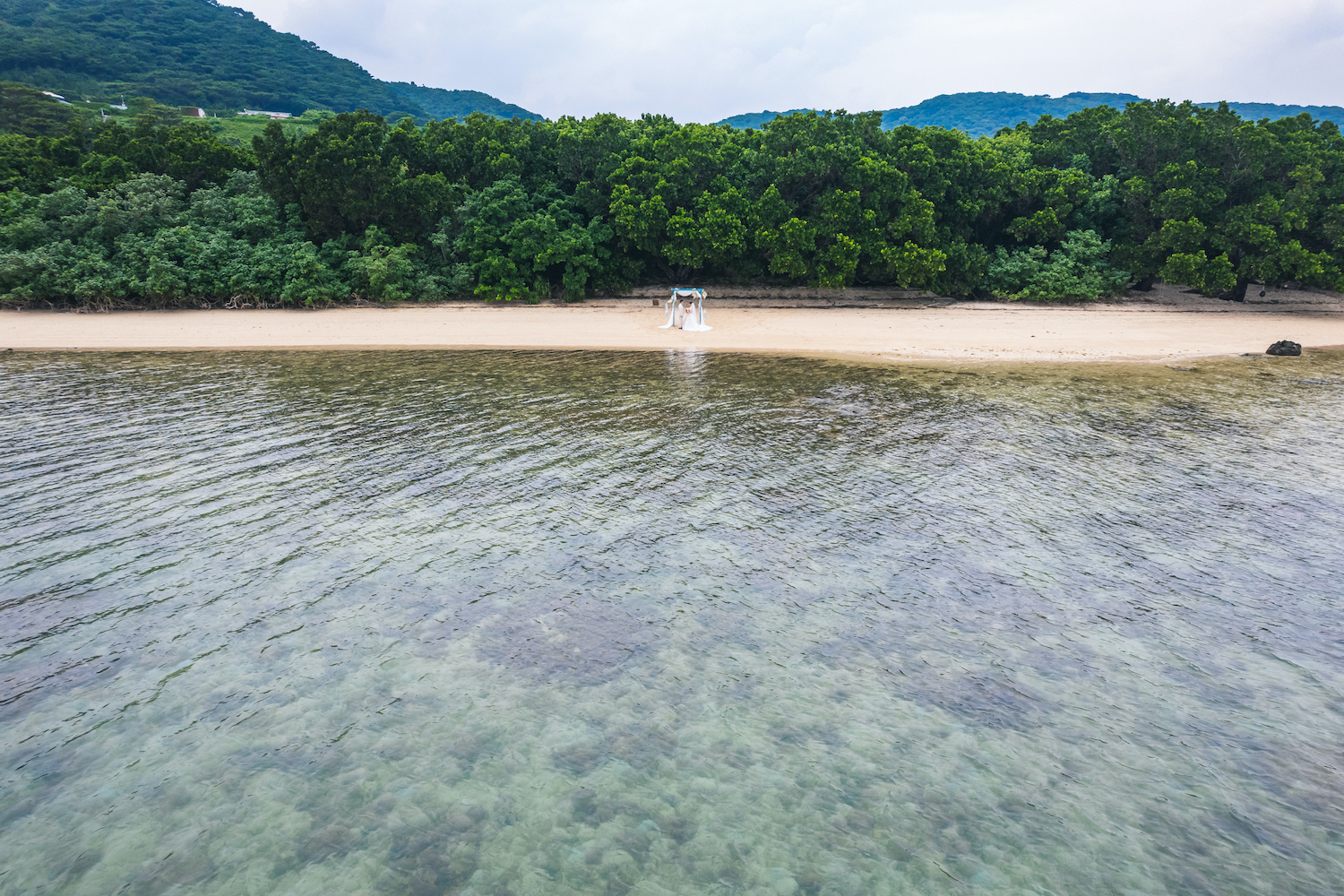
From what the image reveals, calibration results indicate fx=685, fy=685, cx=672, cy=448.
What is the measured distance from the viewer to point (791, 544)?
1128 cm

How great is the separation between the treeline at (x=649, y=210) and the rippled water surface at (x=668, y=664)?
2172cm

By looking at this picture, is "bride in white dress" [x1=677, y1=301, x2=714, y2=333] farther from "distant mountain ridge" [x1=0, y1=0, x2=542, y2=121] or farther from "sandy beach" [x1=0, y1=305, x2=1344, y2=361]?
"distant mountain ridge" [x1=0, y1=0, x2=542, y2=121]

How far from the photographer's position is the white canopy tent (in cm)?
3192

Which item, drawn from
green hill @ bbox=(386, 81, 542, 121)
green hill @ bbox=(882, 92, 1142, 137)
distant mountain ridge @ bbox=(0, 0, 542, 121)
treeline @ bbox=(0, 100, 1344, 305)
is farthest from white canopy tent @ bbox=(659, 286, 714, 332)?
green hill @ bbox=(882, 92, 1142, 137)

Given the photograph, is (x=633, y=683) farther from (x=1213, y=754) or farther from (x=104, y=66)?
(x=104, y=66)

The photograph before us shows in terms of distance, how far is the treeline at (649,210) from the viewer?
34.2 metres

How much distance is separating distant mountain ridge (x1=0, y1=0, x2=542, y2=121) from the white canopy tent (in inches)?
4049

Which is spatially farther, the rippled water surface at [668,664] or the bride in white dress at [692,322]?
the bride in white dress at [692,322]

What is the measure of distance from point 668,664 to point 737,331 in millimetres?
24813

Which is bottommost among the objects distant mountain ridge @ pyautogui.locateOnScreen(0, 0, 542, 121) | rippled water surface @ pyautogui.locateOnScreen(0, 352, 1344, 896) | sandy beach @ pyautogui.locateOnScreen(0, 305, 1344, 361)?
rippled water surface @ pyautogui.locateOnScreen(0, 352, 1344, 896)

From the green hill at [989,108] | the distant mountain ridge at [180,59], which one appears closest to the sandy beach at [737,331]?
the distant mountain ridge at [180,59]

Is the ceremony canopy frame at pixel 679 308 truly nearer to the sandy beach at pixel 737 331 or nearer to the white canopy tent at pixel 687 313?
the white canopy tent at pixel 687 313

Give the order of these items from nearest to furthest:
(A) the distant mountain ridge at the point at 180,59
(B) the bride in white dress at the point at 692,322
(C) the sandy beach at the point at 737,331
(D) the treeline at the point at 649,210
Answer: (C) the sandy beach at the point at 737,331 < (B) the bride in white dress at the point at 692,322 < (D) the treeline at the point at 649,210 < (A) the distant mountain ridge at the point at 180,59

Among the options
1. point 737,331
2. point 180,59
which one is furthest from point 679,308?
point 180,59
